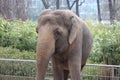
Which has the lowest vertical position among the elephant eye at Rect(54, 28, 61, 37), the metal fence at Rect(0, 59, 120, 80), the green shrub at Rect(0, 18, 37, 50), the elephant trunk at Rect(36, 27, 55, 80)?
the metal fence at Rect(0, 59, 120, 80)

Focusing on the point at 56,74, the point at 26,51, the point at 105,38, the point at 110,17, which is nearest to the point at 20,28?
the point at 26,51

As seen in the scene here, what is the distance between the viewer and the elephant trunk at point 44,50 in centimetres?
361

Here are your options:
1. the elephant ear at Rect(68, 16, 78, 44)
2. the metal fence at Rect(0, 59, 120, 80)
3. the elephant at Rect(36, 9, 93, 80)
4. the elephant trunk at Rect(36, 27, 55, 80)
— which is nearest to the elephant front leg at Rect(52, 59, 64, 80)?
the elephant at Rect(36, 9, 93, 80)

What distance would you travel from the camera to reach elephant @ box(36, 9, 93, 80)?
12.0ft

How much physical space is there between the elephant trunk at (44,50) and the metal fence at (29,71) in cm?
297

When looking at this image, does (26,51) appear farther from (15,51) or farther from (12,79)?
(12,79)

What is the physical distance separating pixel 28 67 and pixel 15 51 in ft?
4.96

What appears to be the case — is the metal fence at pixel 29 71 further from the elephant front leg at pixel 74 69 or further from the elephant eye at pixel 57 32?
the elephant eye at pixel 57 32

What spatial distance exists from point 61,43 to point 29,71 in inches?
139

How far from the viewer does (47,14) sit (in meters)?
3.91

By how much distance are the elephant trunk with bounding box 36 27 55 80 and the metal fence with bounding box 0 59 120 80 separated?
2970 mm

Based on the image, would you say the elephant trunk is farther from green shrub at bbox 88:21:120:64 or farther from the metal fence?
green shrub at bbox 88:21:120:64

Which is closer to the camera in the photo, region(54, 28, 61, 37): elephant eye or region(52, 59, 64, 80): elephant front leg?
region(54, 28, 61, 37): elephant eye

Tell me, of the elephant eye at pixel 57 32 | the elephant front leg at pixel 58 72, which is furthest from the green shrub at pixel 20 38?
the elephant eye at pixel 57 32
